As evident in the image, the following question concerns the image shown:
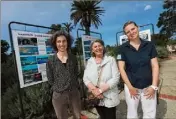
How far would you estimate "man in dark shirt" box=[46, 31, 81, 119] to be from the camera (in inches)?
148

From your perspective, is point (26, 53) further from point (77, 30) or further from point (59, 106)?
point (77, 30)

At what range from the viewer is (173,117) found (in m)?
5.32

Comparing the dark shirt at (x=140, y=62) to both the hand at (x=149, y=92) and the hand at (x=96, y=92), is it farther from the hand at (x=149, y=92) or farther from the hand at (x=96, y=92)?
the hand at (x=96, y=92)

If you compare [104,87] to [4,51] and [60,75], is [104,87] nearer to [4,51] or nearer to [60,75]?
[60,75]

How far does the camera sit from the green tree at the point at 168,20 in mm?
48287

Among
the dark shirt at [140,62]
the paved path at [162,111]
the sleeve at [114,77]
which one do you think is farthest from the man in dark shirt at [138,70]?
the paved path at [162,111]

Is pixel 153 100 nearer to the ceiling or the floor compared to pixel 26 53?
nearer to the floor

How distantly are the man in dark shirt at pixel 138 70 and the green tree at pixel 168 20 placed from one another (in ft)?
154

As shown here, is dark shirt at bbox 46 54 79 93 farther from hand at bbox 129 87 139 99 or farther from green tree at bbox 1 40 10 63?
green tree at bbox 1 40 10 63

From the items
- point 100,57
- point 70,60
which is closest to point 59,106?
point 70,60

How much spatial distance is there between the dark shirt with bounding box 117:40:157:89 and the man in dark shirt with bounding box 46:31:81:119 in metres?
0.86

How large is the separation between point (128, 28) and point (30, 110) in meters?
3.38

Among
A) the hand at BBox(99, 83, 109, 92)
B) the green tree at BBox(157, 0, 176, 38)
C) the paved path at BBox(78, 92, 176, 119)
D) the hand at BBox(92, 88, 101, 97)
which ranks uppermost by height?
the green tree at BBox(157, 0, 176, 38)

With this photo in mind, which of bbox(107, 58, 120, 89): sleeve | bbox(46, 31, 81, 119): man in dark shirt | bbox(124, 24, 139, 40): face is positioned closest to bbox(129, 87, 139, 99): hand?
bbox(107, 58, 120, 89): sleeve
